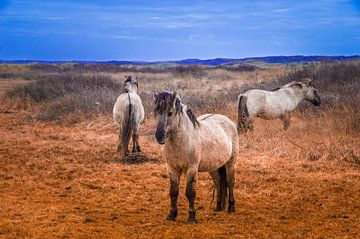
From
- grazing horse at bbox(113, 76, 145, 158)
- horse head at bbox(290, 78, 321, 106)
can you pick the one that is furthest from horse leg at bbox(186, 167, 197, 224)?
horse head at bbox(290, 78, 321, 106)

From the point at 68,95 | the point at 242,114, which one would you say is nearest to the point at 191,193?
the point at 242,114

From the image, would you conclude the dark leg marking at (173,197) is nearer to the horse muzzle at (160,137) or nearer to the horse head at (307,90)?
the horse muzzle at (160,137)

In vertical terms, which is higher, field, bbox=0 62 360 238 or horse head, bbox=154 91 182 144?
horse head, bbox=154 91 182 144

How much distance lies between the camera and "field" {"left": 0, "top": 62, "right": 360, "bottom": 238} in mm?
5898

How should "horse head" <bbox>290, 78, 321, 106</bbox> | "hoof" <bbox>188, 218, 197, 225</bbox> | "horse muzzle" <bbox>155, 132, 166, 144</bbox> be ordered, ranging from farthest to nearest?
"horse head" <bbox>290, 78, 321, 106</bbox>, "hoof" <bbox>188, 218, 197, 225</bbox>, "horse muzzle" <bbox>155, 132, 166, 144</bbox>

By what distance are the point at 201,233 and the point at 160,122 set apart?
4.42 feet

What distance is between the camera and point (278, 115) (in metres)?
13.9

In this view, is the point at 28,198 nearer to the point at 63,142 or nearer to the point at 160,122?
the point at 160,122

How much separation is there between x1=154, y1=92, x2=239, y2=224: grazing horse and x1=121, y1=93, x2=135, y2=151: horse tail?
5.03m

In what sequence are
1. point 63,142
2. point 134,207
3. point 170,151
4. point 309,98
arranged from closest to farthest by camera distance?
point 170,151 < point 134,207 < point 63,142 < point 309,98

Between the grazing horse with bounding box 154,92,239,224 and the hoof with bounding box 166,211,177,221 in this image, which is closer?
the grazing horse with bounding box 154,92,239,224

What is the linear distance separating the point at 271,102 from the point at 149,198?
22.9 ft

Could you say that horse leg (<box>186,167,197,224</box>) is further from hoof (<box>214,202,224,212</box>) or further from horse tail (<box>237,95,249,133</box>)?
horse tail (<box>237,95,249,133</box>)

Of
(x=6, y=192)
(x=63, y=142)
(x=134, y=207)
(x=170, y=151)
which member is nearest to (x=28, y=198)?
(x=6, y=192)
